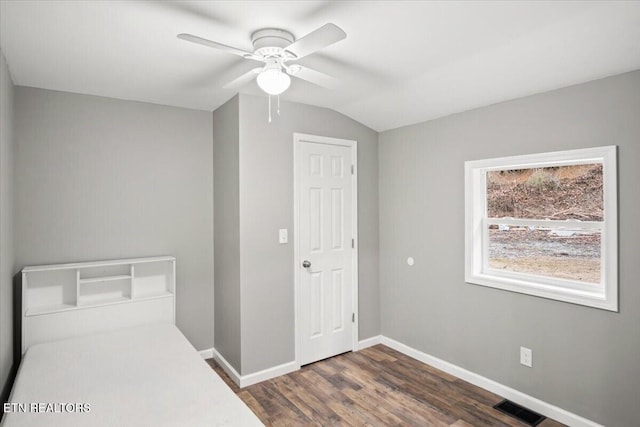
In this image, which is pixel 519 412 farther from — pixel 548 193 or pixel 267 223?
pixel 267 223

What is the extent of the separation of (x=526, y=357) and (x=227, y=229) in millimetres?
2581

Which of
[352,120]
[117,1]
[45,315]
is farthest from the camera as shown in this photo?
[352,120]

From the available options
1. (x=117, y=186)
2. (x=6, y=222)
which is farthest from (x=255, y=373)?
(x=6, y=222)

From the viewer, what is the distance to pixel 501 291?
114 inches

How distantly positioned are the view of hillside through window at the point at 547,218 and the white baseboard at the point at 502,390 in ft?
2.96

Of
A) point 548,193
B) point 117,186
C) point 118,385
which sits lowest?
point 118,385

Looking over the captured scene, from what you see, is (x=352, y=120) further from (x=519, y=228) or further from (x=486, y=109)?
(x=519, y=228)

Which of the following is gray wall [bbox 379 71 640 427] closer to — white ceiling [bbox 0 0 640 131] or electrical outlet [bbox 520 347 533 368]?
electrical outlet [bbox 520 347 533 368]

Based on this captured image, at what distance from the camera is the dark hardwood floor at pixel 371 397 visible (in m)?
2.56

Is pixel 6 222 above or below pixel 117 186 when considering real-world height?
below

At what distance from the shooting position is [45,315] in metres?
2.68

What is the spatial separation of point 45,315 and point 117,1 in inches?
88.7

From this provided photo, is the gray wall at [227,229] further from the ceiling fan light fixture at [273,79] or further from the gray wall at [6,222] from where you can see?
the gray wall at [6,222]

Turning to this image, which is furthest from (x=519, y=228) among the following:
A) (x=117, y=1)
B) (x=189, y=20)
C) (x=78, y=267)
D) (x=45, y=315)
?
(x=45, y=315)
